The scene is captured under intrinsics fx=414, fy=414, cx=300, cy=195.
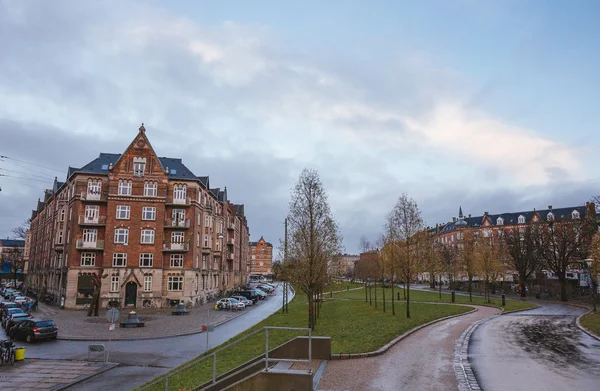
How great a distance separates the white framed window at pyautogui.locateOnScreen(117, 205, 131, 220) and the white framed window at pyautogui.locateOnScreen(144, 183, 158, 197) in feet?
9.00

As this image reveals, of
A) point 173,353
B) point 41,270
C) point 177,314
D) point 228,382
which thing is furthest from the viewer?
point 41,270

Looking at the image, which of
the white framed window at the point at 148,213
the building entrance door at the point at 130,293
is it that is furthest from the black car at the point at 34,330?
the white framed window at the point at 148,213

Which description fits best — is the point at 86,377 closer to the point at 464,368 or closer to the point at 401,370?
the point at 401,370

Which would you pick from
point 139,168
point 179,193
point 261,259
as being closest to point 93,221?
point 139,168

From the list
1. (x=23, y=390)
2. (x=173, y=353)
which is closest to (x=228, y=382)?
(x=23, y=390)

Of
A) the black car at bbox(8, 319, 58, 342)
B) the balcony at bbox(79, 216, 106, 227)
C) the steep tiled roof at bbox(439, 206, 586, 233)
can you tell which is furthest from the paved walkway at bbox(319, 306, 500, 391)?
the steep tiled roof at bbox(439, 206, 586, 233)

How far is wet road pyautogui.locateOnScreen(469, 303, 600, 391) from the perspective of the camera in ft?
40.3

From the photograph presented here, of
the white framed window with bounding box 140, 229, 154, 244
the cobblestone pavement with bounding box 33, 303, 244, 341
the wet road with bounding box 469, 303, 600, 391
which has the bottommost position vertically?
the cobblestone pavement with bounding box 33, 303, 244, 341

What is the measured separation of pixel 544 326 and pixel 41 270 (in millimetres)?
71989

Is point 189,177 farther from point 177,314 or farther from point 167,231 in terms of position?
point 177,314

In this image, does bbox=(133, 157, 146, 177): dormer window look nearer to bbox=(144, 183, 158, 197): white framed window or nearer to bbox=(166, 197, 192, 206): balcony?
bbox=(144, 183, 158, 197): white framed window

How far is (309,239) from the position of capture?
88.9 ft

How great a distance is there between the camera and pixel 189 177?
5388 cm

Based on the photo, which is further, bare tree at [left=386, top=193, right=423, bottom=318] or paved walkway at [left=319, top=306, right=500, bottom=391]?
bare tree at [left=386, top=193, right=423, bottom=318]
